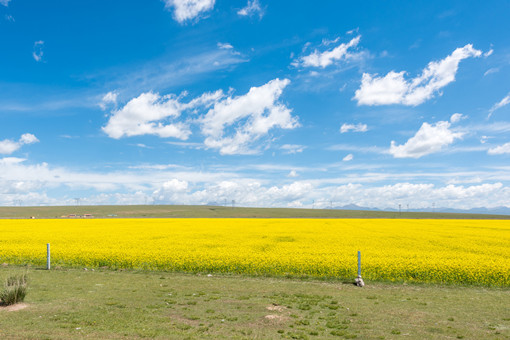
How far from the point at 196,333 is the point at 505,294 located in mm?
13362

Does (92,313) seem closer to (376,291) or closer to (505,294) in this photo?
(376,291)

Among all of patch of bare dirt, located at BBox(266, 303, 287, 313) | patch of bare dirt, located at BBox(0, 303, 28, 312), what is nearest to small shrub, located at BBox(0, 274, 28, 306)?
patch of bare dirt, located at BBox(0, 303, 28, 312)

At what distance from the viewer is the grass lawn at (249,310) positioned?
30.0 feet

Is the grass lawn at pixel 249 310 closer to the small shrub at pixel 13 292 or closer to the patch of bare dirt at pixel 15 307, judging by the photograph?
the patch of bare dirt at pixel 15 307

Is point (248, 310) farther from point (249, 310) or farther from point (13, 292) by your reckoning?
point (13, 292)

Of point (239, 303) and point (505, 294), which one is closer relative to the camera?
point (239, 303)

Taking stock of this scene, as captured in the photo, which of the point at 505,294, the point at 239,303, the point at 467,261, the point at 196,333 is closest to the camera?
the point at 196,333

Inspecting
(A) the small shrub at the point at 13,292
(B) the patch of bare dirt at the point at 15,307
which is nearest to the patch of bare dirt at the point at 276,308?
(B) the patch of bare dirt at the point at 15,307

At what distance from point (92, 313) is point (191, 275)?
7.14 metres

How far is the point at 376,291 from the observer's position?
14391mm

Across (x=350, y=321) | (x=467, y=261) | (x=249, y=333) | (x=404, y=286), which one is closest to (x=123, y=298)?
(x=249, y=333)

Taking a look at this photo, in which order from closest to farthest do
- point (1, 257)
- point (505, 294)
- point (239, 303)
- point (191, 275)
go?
point (239, 303), point (505, 294), point (191, 275), point (1, 257)

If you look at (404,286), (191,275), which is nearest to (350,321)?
(404,286)

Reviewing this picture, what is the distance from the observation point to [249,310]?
11.2 m
